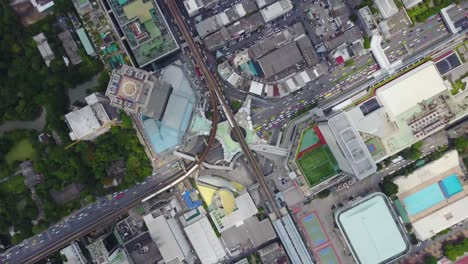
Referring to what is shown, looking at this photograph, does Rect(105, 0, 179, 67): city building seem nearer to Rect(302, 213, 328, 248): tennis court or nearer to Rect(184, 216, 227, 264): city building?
Rect(184, 216, 227, 264): city building

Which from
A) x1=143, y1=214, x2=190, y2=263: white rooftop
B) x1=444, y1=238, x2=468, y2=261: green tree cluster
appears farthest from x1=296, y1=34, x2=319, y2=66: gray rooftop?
x1=444, y1=238, x2=468, y2=261: green tree cluster

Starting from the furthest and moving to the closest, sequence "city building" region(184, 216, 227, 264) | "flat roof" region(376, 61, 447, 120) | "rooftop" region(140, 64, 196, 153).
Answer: "city building" region(184, 216, 227, 264), "flat roof" region(376, 61, 447, 120), "rooftop" region(140, 64, 196, 153)

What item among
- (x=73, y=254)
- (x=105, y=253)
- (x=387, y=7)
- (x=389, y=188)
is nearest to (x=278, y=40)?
(x=387, y=7)

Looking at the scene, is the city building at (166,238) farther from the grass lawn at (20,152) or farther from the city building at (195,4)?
the city building at (195,4)

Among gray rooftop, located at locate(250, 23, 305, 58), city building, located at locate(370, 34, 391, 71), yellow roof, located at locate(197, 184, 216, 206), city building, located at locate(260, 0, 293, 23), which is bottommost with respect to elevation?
yellow roof, located at locate(197, 184, 216, 206)

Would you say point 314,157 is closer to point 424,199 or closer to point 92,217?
point 424,199

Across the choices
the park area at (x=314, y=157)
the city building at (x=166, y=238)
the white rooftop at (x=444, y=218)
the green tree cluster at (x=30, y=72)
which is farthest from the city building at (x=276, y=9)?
the white rooftop at (x=444, y=218)

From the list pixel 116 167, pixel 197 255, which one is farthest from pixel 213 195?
pixel 116 167
